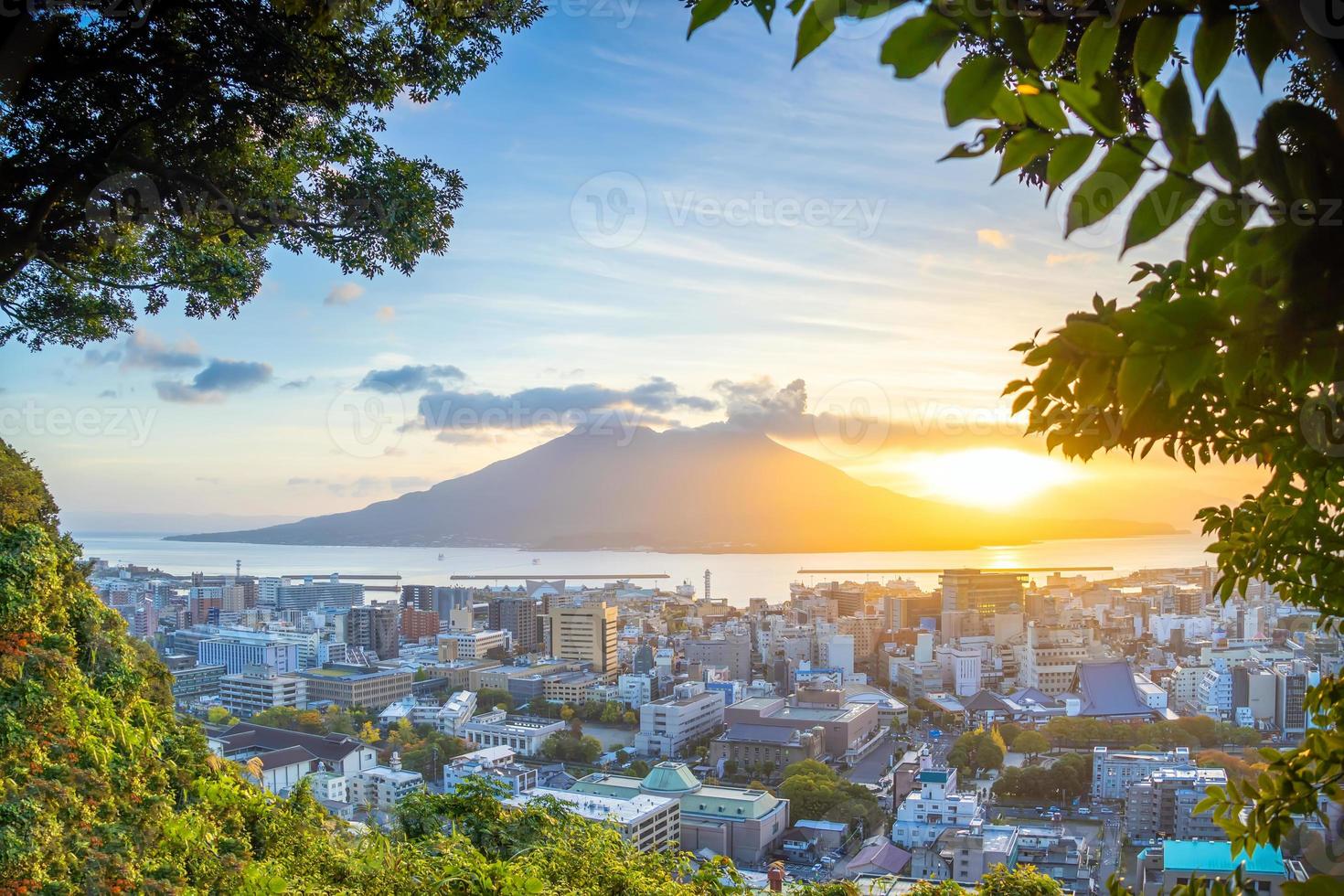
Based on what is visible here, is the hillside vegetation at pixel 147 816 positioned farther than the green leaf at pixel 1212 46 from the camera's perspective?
Yes

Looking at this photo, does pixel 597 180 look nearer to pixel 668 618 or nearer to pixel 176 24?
pixel 176 24

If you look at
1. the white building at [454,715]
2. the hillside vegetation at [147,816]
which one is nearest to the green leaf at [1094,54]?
the hillside vegetation at [147,816]

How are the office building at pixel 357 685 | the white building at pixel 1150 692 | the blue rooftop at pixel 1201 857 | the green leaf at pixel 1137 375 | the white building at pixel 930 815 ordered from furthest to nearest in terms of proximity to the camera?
1. the office building at pixel 357 685
2. the white building at pixel 1150 692
3. the white building at pixel 930 815
4. the blue rooftop at pixel 1201 857
5. the green leaf at pixel 1137 375

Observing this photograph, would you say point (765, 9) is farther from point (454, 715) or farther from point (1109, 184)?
point (454, 715)

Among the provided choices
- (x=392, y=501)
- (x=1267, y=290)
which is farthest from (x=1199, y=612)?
(x=392, y=501)

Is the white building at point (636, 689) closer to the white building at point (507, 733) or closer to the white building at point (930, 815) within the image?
the white building at point (507, 733)

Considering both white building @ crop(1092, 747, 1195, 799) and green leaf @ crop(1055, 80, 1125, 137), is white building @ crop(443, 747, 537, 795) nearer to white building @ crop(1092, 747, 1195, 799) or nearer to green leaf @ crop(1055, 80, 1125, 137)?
white building @ crop(1092, 747, 1195, 799)

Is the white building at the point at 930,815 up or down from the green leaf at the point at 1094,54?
down
